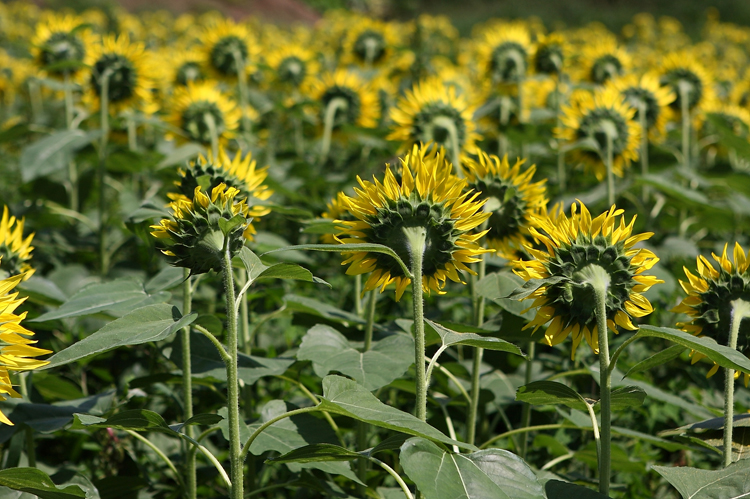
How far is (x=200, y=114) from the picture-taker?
9.07 ft

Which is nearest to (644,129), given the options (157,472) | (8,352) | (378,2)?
(157,472)

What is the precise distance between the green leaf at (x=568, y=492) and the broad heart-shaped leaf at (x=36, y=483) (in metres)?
0.78

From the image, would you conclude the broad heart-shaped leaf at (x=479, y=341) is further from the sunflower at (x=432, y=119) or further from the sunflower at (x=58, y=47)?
the sunflower at (x=58, y=47)

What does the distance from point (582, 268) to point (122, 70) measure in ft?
7.72

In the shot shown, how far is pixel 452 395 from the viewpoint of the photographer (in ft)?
6.40

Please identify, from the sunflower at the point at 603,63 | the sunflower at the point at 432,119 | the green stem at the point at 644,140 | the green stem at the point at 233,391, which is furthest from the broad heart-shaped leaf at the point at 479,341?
the sunflower at the point at 603,63

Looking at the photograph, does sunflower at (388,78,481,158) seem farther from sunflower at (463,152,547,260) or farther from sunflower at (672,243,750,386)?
Answer: sunflower at (672,243,750,386)

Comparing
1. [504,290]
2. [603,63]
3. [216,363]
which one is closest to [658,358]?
[504,290]

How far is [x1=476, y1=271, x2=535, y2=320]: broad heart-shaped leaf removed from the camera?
1.51 metres

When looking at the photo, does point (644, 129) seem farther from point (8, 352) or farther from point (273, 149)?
point (8, 352)

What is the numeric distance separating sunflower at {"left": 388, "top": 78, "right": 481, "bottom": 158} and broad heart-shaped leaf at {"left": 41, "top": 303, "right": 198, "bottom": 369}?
1.29 meters

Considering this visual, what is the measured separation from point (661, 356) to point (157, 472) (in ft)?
4.63

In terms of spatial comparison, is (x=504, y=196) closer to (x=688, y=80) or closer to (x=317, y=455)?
(x=317, y=455)

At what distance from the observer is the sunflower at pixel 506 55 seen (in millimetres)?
3484
